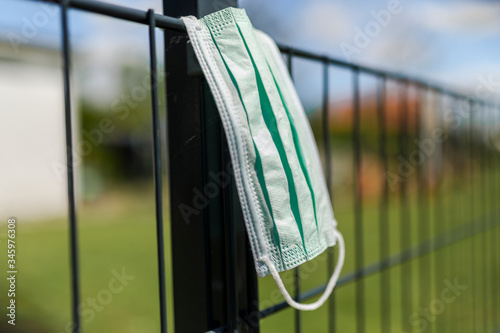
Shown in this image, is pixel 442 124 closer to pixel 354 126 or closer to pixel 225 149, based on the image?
pixel 354 126

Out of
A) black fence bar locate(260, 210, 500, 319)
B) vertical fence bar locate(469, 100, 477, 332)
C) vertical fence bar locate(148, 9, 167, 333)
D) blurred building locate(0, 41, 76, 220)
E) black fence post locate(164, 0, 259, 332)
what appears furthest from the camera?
blurred building locate(0, 41, 76, 220)

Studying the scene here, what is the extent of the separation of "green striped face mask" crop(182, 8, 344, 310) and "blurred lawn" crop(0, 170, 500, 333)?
0.39 metres

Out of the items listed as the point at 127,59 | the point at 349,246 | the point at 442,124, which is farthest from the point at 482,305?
the point at 127,59

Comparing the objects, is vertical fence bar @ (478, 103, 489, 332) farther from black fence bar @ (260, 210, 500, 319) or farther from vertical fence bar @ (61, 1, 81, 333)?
vertical fence bar @ (61, 1, 81, 333)

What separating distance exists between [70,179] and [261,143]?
1.02 ft

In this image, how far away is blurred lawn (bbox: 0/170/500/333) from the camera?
253 centimetres

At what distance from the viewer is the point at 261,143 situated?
811 mm

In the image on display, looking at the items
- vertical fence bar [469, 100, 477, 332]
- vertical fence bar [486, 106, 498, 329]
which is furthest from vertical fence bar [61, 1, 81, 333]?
vertical fence bar [486, 106, 498, 329]

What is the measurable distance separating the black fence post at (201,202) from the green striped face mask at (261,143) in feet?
0.19

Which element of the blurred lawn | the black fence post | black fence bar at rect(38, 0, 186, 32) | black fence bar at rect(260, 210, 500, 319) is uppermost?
black fence bar at rect(38, 0, 186, 32)

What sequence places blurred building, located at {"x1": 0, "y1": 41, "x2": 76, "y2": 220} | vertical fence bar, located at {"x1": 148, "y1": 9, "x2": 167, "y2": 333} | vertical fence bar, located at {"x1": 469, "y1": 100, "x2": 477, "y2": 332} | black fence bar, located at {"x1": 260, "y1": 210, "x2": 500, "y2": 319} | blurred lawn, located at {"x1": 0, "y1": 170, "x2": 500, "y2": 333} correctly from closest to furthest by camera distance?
vertical fence bar, located at {"x1": 148, "y1": 9, "x2": 167, "y2": 333} → black fence bar, located at {"x1": 260, "y1": 210, "x2": 500, "y2": 319} → vertical fence bar, located at {"x1": 469, "y1": 100, "x2": 477, "y2": 332} → blurred lawn, located at {"x1": 0, "y1": 170, "x2": 500, "y2": 333} → blurred building, located at {"x1": 0, "y1": 41, "x2": 76, "y2": 220}

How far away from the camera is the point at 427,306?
8.07 ft

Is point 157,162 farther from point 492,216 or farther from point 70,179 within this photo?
point 492,216

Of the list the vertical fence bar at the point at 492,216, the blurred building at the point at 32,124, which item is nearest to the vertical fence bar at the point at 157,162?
the vertical fence bar at the point at 492,216
